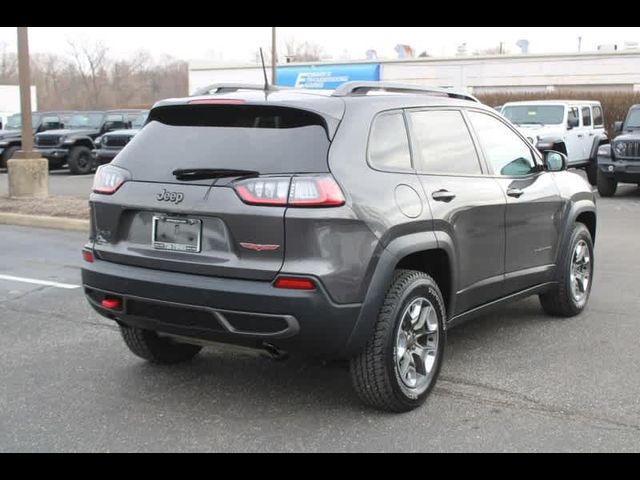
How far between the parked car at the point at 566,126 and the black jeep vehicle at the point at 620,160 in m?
1.57

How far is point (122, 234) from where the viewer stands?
13.8 ft

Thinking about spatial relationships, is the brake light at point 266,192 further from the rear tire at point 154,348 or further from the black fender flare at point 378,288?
the rear tire at point 154,348

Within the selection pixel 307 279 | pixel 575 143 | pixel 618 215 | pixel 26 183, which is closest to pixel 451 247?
pixel 307 279

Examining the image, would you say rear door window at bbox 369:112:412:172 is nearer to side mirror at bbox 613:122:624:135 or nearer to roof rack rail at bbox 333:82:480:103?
roof rack rail at bbox 333:82:480:103

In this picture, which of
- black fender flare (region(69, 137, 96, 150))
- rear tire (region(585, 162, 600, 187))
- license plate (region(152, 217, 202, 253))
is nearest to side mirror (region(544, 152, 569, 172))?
license plate (region(152, 217, 202, 253))

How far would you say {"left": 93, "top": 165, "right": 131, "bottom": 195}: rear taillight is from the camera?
4.23 meters

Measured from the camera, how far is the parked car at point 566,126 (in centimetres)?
1738

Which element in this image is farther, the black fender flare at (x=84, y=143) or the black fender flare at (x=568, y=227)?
the black fender flare at (x=84, y=143)

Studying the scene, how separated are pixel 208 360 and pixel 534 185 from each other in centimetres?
256

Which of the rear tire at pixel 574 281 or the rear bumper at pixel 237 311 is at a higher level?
the rear bumper at pixel 237 311

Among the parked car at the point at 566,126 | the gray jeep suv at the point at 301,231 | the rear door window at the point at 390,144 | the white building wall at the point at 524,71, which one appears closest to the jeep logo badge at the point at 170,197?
the gray jeep suv at the point at 301,231

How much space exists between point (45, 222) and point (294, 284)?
8347 mm

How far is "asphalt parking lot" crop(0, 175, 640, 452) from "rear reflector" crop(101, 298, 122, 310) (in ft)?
1.86

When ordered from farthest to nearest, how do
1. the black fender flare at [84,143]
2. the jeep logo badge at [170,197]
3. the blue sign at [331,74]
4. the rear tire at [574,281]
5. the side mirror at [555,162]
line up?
the blue sign at [331,74] → the black fender flare at [84,143] → the rear tire at [574,281] → the side mirror at [555,162] → the jeep logo badge at [170,197]
